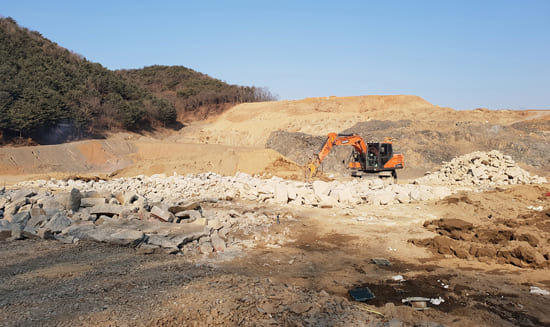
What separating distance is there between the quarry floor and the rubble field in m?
0.02

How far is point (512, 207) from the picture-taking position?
10.9 metres

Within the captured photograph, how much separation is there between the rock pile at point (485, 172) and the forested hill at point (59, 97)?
2506 cm

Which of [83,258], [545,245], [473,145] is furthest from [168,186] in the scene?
[473,145]

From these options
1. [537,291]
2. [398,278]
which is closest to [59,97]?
[398,278]

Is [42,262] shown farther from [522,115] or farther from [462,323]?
[522,115]

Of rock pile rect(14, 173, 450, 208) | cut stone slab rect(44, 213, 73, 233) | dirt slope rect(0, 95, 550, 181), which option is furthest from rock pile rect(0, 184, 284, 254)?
dirt slope rect(0, 95, 550, 181)

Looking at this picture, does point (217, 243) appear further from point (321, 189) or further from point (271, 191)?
point (321, 189)

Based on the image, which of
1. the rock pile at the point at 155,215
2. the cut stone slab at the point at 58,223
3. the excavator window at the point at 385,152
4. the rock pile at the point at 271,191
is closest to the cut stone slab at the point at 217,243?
the rock pile at the point at 155,215

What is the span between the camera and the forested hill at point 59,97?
25.8 metres

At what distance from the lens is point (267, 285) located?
4516mm

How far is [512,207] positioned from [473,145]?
1537 centimetres

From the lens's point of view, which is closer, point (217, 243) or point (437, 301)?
point (437, 301)

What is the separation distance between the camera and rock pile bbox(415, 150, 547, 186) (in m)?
15.7

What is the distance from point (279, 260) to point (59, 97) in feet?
91.8
